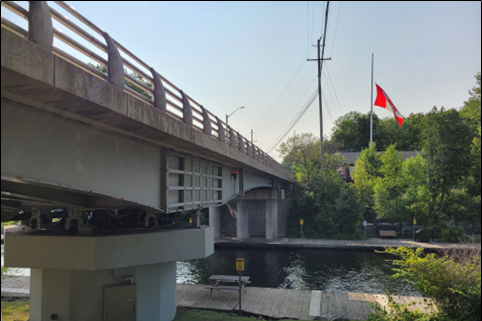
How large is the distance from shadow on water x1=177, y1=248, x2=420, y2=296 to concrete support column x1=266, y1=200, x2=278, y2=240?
4.16 meters

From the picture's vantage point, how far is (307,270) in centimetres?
2245

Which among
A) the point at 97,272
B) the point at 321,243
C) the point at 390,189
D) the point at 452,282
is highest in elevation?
the point at 390,189

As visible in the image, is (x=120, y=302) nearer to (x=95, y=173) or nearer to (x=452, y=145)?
(x=95, y=173)

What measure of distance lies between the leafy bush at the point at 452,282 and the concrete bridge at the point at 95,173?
244 inches

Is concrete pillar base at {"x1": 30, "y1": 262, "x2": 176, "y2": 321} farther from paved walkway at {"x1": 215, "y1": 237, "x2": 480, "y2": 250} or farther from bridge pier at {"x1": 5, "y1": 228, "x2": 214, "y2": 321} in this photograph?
paved walkway at {"x1": 215, "y1": 237, "x2": 480, "y2": 250}

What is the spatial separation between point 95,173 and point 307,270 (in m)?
18.3

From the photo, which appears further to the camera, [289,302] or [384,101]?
[384,101]

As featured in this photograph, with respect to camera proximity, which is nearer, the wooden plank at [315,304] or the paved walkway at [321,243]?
the wooden plank at [315,304]

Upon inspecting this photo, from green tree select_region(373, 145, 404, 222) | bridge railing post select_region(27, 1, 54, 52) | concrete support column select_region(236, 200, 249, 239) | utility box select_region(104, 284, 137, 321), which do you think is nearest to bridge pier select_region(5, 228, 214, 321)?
utility box select_region(104, 284, 137, 321)

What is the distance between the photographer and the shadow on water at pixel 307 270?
61.7 feet

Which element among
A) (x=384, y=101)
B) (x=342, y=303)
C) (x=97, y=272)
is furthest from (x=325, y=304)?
(x=384, y=101)

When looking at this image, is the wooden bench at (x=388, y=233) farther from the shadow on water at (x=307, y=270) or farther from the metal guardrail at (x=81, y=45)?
the metal guardrail at (x=81, y=45)

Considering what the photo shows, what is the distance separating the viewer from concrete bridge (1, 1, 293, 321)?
187 inches

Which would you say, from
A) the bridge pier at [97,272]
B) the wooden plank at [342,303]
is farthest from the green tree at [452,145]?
the bridge pier at [97,272]
